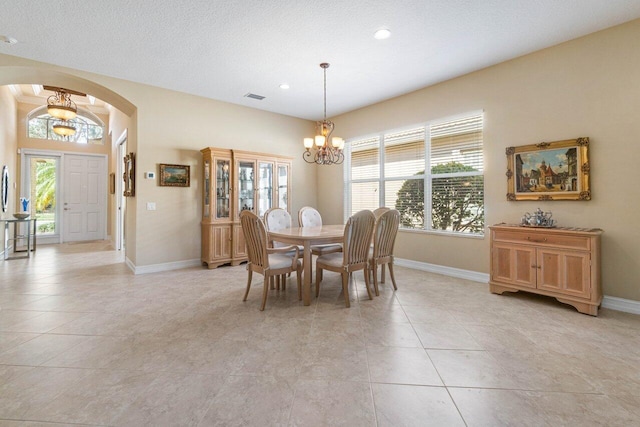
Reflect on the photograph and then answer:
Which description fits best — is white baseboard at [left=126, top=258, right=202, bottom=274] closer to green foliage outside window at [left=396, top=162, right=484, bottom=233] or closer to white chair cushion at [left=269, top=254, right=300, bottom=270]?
white chair cushion at [left=269, top=254, right=300, bottom=270]

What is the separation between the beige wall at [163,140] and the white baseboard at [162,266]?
0.05m

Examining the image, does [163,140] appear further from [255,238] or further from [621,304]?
[621,304]

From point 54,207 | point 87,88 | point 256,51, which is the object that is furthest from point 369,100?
point 54,207

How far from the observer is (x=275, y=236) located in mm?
3441

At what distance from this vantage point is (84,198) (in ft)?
26.2

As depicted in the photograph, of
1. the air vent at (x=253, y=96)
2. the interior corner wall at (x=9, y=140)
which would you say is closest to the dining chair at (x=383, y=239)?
the air vent at (x=253, y=96)

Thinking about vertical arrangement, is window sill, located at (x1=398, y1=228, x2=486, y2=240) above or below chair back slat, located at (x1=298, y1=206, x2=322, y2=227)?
below

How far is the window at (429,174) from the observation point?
4168 mm

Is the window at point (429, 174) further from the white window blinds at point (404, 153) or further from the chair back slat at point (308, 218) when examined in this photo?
the chair back slat at point (308, 218)

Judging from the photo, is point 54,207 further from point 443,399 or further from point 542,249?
point 542,249

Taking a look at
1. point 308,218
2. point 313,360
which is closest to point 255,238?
point 313,360

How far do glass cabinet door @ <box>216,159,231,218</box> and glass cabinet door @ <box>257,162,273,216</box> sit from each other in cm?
57

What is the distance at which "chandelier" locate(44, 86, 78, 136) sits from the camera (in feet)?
18.4

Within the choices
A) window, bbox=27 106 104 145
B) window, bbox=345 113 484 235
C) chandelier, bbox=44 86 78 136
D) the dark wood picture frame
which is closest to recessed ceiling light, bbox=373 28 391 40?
window, bbox=345 113 484 235
